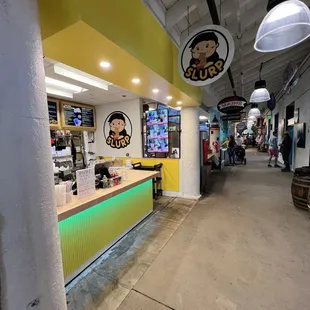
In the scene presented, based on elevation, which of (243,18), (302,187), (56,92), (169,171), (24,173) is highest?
(243,18)

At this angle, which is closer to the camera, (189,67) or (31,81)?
(31,81)

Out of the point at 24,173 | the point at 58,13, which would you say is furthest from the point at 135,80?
the point at 24,173

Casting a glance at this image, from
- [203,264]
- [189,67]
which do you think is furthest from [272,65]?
[203,264]

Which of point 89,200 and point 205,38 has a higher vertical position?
point 205,38

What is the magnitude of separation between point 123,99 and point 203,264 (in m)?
4.41

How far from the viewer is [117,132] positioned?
220 inches

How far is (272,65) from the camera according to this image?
248 inches

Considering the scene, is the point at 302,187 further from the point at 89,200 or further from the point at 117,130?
the point at 117,130

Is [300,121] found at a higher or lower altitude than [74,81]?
lower

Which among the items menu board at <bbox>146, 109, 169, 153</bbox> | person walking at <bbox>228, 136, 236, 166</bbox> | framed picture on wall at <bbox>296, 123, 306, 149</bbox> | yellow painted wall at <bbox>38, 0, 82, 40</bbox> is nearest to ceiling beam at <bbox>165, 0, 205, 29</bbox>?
yellow painted wall at <bbox>38, 0, 82, 40</bbox>

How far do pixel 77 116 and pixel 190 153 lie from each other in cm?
330

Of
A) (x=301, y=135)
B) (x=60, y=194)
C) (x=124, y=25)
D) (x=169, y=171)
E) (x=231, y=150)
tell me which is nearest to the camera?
(x=124, y=25)

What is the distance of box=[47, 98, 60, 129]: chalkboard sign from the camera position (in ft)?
14.4

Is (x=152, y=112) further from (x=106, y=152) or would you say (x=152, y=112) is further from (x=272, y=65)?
(x=272, y=65)
